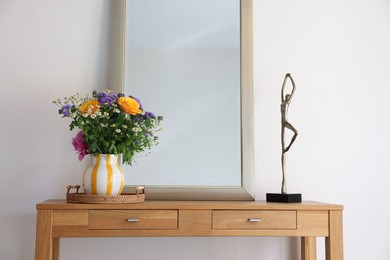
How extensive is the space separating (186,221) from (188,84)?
2.61 ft

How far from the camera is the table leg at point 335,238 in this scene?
6.63 feet

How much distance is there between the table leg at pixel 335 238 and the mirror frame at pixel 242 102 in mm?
459

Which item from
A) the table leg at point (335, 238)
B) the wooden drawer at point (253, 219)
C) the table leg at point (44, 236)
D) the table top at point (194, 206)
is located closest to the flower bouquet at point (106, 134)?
the table top at point (194, 206)

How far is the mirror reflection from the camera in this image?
2.38 m

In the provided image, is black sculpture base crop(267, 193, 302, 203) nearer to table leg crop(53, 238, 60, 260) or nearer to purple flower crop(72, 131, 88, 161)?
purple flower crop(72, 131, 88, 161)

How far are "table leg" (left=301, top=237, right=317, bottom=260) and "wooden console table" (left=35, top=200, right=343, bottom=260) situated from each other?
0.87 feet

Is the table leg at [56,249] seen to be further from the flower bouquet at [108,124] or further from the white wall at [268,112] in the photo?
the flower bouquet at [108,124]

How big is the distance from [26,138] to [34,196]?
310mm

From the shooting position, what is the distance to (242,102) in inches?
95.7

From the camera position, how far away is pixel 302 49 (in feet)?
8.38

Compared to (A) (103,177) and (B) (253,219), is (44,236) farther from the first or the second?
(B) (253,219)

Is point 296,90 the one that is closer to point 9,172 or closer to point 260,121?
point 260,121

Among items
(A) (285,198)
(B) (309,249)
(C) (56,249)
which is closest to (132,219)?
(C) (56,249)

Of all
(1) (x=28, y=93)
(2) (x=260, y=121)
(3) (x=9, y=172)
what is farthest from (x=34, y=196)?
(2) (x=260, y=121)
